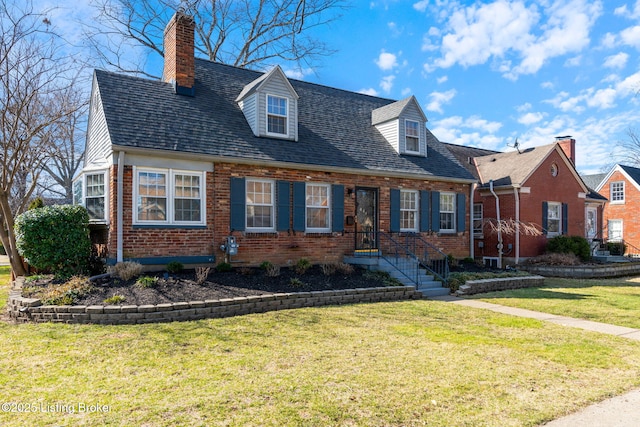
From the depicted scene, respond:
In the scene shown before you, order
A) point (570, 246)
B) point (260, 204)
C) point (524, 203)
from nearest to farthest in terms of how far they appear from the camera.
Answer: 1. point (260, 204)
2. point (524, 203)
3. point (570, 246)

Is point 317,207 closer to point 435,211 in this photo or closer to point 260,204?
point 260,204

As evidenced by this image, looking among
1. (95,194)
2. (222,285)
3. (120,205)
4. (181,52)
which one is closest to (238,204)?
(222,285)

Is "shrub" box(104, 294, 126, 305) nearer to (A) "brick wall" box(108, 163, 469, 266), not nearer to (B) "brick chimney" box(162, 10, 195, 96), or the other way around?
(A) "brick wall" box(108, 163, 469, 266)

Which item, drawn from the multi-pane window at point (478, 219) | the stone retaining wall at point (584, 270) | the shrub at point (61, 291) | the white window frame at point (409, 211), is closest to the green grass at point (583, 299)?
the stone retaining wall at point (584, 270)

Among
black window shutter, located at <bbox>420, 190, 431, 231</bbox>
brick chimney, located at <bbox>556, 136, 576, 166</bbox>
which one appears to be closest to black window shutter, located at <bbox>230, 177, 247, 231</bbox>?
black window shutter, located at <bbox>420, 190, 431, 231</bbox>

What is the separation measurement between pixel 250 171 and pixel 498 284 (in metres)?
7.98

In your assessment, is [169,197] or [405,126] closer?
[169,197]

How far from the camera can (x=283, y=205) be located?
39.8ft

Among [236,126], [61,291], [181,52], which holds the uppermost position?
[181,52]

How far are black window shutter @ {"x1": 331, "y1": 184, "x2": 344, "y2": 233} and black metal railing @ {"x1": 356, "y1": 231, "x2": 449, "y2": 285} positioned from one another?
3.15 feet

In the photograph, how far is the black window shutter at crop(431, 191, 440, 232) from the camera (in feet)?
49.8

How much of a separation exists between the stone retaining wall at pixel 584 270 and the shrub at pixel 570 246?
1.46 metres

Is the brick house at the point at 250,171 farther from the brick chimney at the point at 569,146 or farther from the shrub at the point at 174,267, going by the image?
the brick chimney at the point at 569,146

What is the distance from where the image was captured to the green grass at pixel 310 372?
3777 millimetres
